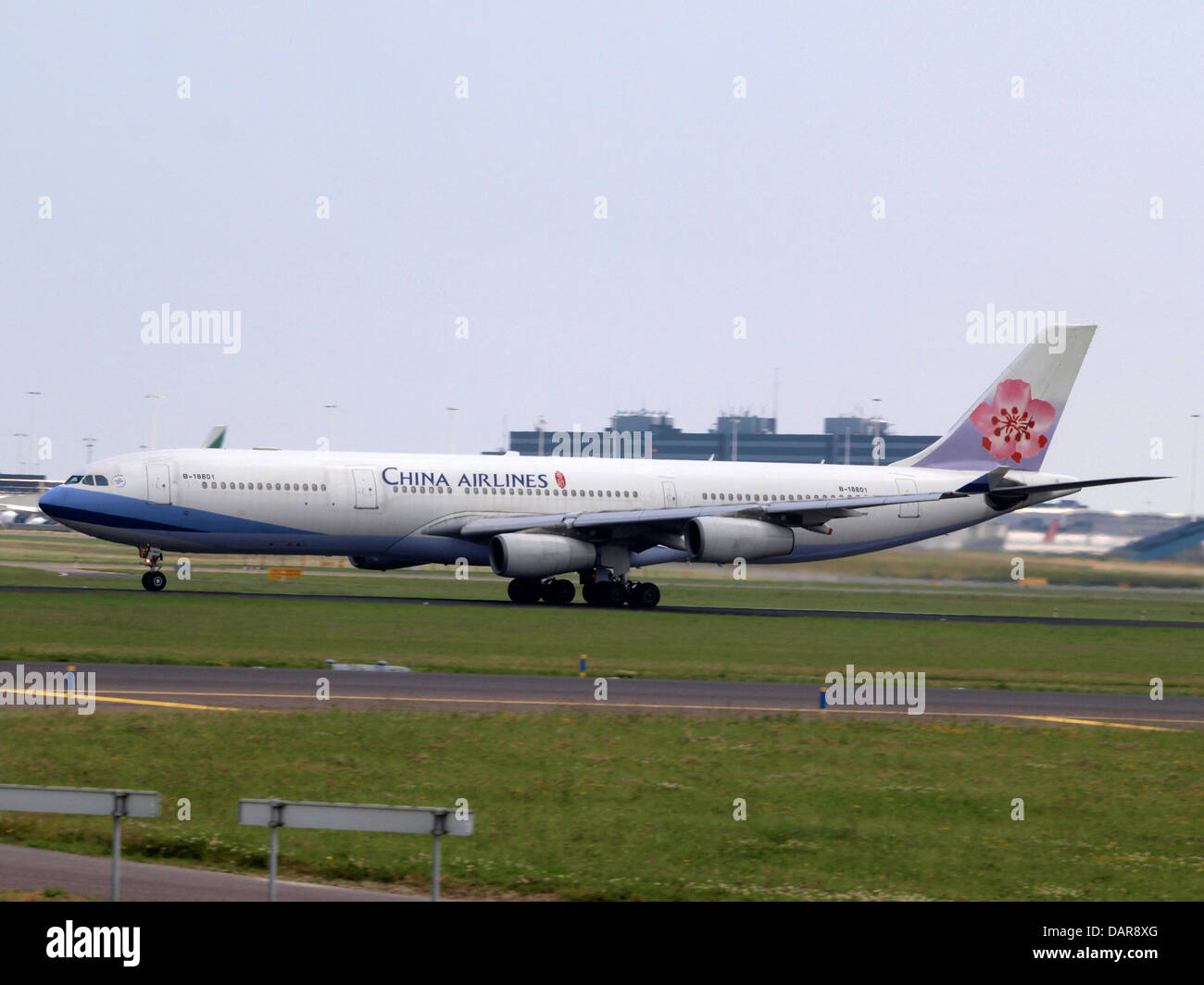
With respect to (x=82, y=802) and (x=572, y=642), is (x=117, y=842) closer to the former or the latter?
(x=82, y=802)

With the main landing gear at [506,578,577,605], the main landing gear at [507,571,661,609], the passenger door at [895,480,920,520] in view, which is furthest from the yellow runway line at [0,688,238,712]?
the passenger door at [895,480,920,520]

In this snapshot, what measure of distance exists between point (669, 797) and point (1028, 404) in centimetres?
4211

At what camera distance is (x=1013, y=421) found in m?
57.8

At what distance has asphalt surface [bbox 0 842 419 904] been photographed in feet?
45.0

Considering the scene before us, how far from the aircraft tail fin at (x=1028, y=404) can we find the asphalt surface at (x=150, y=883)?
148ft

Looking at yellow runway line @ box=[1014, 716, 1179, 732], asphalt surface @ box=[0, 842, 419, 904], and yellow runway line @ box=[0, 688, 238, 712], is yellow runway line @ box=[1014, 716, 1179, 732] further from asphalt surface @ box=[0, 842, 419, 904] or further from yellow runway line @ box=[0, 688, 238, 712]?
asphalt surface @ box=[0, 842, 419, 904]

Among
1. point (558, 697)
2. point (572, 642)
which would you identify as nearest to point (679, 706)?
point (558, 697)

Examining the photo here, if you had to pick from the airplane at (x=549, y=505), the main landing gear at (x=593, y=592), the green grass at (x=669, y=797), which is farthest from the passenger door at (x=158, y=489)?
the green grass at (x=669, y=797)

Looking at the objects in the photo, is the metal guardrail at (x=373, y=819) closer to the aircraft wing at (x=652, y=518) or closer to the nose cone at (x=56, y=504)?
the aircraft wing at (x=652, y=518)
